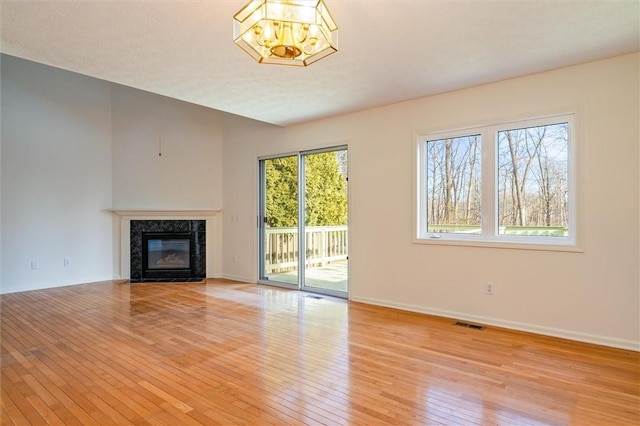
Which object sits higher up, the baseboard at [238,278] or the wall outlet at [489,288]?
the wall outlet at [489,288]

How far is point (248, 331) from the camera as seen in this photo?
3.60m

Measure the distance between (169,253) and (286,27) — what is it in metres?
5.56

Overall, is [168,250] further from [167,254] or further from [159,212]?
[159,212]

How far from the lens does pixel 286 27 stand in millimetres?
1982

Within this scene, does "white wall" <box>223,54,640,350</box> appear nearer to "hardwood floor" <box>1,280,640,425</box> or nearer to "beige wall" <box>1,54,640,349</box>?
"beige wall" <box>1,54,640,349</box>

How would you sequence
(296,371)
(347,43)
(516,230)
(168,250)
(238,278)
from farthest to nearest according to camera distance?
(168,250) → (238,278) → (516,230) → (347,43) → (296,371)

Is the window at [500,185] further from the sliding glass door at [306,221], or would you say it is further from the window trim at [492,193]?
the sliding glass door at [306,221]

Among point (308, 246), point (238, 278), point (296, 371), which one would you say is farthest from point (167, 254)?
point (296, 371)

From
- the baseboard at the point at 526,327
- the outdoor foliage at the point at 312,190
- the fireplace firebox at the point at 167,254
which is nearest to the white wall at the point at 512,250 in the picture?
the baseboard at the point at 526,327

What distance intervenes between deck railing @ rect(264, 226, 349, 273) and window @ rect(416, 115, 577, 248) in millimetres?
1334

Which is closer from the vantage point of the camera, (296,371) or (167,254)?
(296,371)

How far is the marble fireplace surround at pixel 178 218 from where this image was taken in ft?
20.9

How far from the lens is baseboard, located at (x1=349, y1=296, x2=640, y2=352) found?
3119 millimetres

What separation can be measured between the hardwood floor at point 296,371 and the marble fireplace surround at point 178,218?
2151mm
